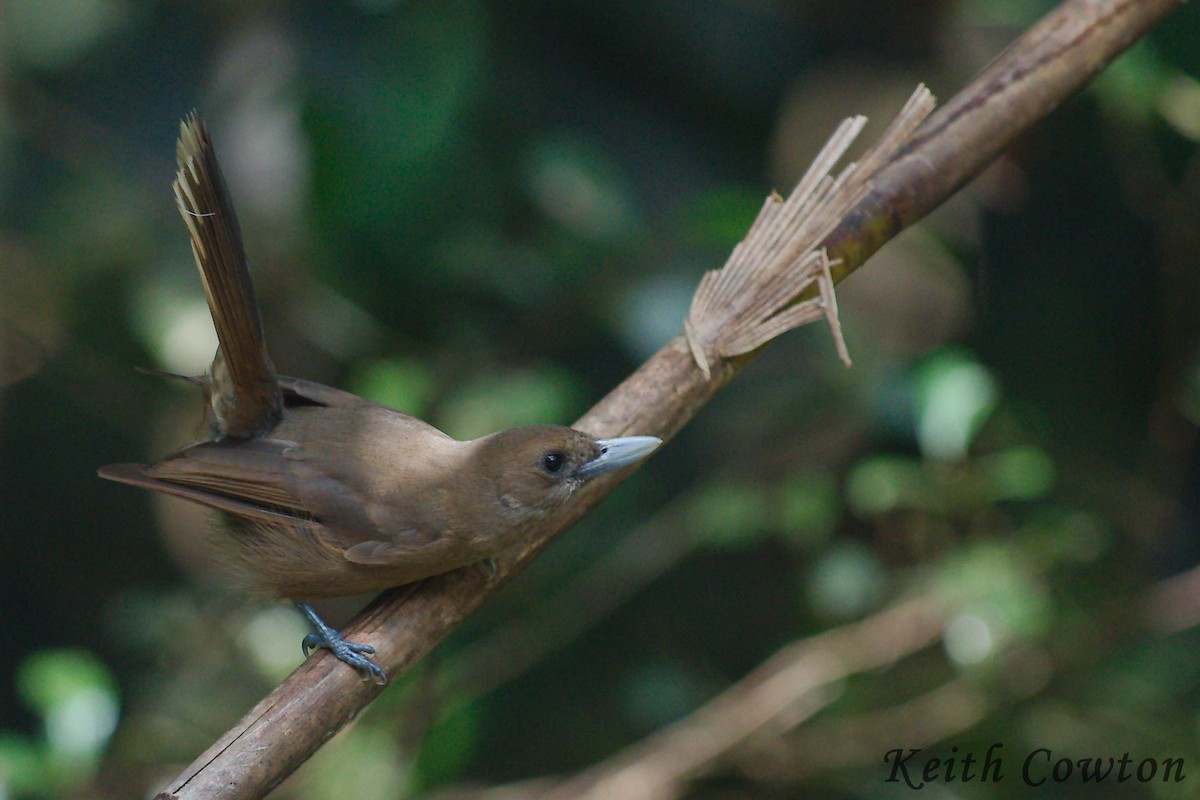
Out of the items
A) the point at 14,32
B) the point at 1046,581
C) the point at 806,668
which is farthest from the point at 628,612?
the point at 14,32

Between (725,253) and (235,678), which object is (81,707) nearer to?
(235,678)

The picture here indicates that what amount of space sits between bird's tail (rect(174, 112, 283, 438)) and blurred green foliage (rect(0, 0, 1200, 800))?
1.56 ft

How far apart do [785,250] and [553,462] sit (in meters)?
0.66

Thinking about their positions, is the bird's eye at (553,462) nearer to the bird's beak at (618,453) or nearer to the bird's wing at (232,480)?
the bird's beak at (618,453)

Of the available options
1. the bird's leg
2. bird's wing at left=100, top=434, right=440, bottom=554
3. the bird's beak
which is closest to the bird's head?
the bird's beak

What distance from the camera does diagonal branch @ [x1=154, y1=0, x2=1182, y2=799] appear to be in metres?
2.27

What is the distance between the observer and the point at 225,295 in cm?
236

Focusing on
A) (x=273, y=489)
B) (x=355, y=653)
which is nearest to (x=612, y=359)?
(x=273, y=489)

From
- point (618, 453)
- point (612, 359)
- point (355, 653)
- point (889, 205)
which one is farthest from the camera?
point (612, 359)

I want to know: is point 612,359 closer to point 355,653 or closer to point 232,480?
point 232,480

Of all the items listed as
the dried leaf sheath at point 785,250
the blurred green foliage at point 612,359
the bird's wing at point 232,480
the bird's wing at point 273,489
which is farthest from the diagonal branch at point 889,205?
the blurred green foliage at point 612,359

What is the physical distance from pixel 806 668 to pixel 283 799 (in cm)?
149

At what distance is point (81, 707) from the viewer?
2605 millimetres

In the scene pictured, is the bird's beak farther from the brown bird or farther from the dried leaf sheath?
the dried leaf sheath
